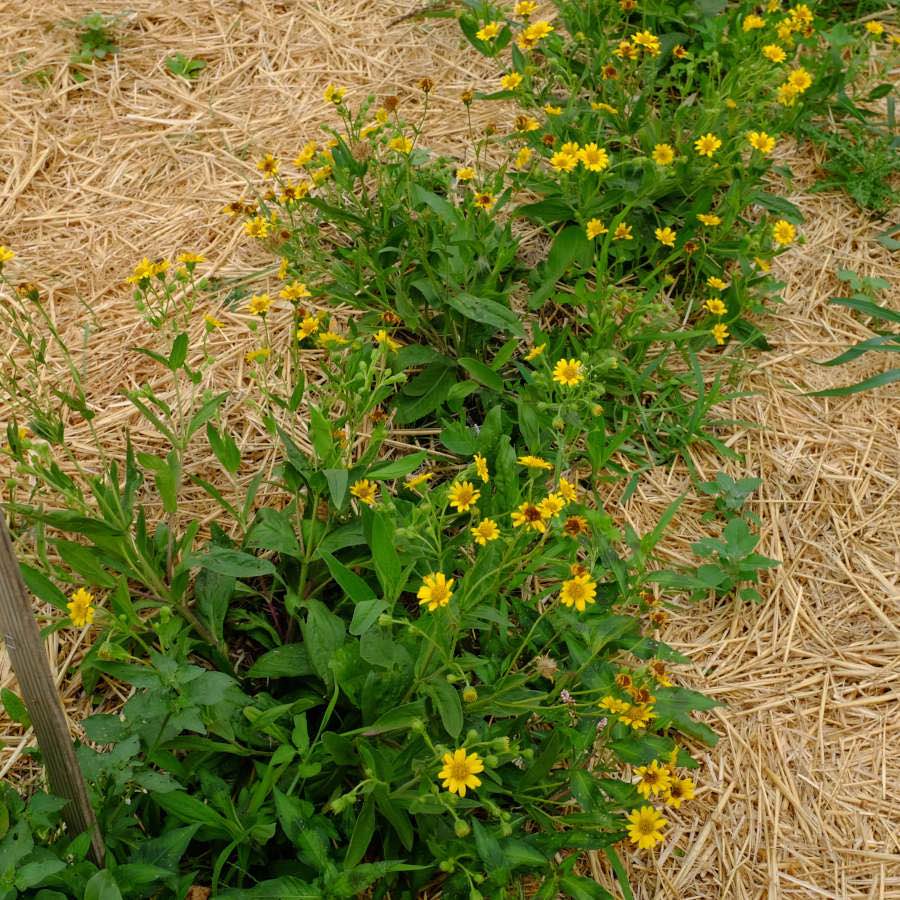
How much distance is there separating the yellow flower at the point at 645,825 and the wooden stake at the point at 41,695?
0.80 meters

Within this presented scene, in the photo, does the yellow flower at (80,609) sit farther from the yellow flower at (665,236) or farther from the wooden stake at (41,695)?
the yellow flower at (665,236)

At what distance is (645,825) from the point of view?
4.88ft

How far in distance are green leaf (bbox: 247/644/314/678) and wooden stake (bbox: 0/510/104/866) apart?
0.37 metres

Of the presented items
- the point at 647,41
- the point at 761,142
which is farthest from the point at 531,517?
the point at 647,41

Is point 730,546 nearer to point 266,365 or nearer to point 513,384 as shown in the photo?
point 513,384

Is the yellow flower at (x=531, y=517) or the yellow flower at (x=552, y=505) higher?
the yellow flower at (x=531, y=517)

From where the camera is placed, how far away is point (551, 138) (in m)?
2.30

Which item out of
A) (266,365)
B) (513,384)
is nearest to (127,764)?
(266,365)

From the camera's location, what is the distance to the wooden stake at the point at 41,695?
3.68 ft

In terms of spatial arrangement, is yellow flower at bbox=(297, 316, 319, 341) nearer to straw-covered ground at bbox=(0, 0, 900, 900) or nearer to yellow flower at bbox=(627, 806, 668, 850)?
straw-covered ground at bbox=(0, 0, 900, 900)

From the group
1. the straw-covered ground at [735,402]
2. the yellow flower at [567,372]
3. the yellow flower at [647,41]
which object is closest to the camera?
the straw-covered ground at [735,402]

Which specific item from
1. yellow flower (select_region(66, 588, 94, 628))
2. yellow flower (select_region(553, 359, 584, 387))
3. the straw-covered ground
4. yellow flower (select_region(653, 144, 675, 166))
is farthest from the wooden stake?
yellow flower (select_region(653, 144, 675, 166))

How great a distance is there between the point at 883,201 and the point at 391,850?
2154mm

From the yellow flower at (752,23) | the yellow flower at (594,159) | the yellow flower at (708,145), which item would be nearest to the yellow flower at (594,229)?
the yellow flower at (594,159)
